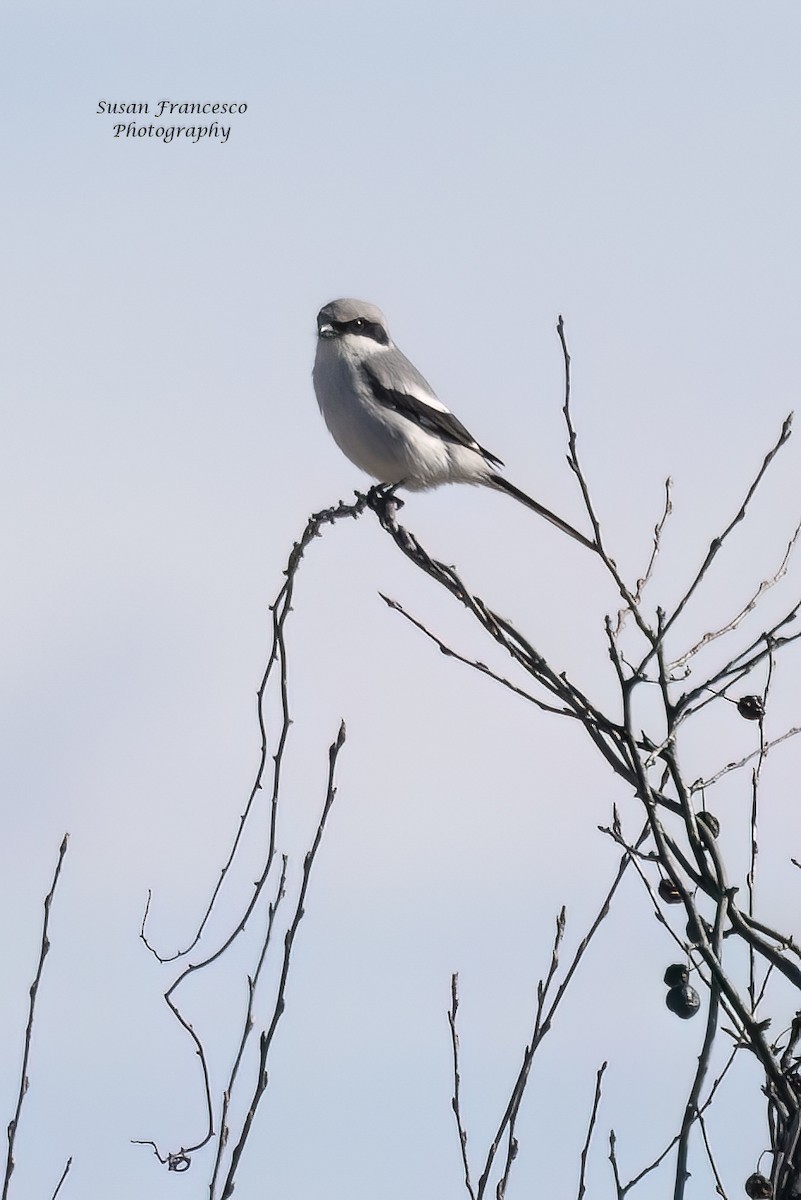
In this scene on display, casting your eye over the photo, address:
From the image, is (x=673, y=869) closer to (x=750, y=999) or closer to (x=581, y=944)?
(x=750, y=999)

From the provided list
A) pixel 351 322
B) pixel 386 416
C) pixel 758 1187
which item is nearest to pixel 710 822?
pixel 758 1187

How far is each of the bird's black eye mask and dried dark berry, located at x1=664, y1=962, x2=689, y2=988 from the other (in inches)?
166

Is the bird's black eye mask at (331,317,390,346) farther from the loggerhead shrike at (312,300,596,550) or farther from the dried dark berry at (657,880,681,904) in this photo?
the dried dark berry at (657,880,681,904)

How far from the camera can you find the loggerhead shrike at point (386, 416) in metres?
6.78

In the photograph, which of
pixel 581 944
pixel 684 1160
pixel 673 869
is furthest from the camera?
pixel 581 944

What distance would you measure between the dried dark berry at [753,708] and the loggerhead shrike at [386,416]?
2399 mm

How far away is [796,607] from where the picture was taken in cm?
370

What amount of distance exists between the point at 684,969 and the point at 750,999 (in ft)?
1.47

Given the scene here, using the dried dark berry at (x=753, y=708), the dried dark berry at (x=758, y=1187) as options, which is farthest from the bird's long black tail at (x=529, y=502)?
the dried dark berry at (x=758, y=1187)

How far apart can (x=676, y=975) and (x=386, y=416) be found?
3.69m

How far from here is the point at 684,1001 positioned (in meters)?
3.60

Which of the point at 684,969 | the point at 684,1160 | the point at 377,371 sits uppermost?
the point at 377,371

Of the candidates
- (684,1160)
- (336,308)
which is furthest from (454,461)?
(684,1160)

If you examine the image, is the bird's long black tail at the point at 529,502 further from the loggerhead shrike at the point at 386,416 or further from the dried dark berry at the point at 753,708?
the dried dark berry at the point at 753,708
